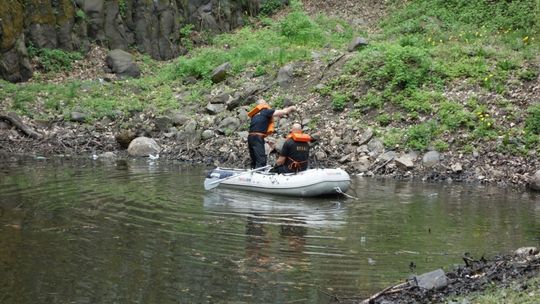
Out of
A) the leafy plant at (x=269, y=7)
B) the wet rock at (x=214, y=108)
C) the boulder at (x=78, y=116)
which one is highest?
the leafy plant at (x=269, y=7)

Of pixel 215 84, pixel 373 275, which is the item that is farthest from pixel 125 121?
pixel 373 275

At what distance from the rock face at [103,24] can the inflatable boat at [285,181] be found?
39.7 feet

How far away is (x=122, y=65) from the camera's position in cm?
2728

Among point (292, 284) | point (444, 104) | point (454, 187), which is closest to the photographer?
point (292, 284)

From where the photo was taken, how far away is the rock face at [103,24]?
24.9 m

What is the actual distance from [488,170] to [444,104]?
9.47 ft

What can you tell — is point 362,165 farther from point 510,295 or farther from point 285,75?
point 510,295

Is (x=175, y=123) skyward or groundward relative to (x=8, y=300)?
skyward

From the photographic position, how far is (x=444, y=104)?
20.0m

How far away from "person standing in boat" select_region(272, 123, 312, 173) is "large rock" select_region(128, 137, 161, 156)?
6.79m

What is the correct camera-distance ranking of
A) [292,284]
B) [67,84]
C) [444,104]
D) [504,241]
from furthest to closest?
[67,84]
[444,104]
[504,241]
[292,284]

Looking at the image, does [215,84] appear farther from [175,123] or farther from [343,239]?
[343,239]

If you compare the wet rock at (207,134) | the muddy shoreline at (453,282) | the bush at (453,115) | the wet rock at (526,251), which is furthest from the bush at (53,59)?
the muddy shoreline at (453,282)

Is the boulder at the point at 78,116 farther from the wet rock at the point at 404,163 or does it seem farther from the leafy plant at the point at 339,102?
the wet rock at the point at 404,163
